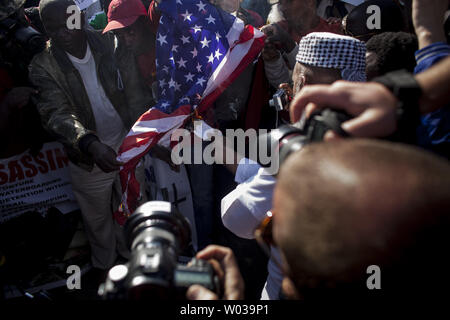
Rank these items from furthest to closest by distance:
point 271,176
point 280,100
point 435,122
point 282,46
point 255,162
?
1. point 282,46
2. point 280,100
3. point 255,162
4. point 271,176
5. point 435,122

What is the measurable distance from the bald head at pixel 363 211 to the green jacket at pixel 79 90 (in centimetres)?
219

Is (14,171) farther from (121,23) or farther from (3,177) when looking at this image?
(121,23)

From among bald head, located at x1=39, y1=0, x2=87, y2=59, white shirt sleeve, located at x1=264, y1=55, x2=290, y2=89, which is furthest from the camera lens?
bald head, located at x1=39, y1=0, x2=87, y2=59

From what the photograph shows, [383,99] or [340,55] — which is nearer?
[383,99]

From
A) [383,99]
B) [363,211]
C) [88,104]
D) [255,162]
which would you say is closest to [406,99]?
[383,99]

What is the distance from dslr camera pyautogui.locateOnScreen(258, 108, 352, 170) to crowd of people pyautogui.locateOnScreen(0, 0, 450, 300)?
25mm

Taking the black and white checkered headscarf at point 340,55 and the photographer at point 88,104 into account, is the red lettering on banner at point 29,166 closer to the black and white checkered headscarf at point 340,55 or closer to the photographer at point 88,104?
the photographer at point 88,104

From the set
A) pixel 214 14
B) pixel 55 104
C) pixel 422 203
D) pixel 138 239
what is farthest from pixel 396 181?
pixel 55 104

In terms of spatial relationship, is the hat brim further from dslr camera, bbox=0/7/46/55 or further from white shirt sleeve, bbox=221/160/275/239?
white shirt sleeve, bbox=221/160/275/239

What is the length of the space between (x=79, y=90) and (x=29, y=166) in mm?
795

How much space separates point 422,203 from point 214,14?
240cm

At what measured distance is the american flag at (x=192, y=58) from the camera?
2623 mm

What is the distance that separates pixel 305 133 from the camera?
1.06 metres

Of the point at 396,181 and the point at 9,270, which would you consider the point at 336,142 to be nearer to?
the point at 396,181
